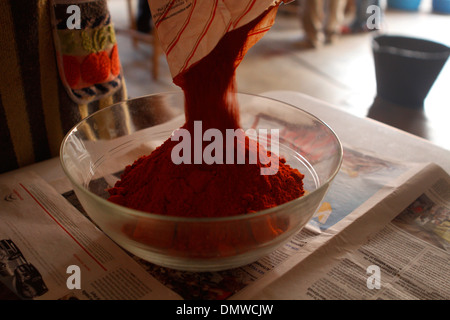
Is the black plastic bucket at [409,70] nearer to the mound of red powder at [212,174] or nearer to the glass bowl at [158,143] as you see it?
the glass bowl at [158,143]

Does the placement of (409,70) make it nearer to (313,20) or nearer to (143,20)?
(313,20)

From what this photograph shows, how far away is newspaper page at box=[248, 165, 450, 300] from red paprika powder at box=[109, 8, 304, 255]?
0.29 feet

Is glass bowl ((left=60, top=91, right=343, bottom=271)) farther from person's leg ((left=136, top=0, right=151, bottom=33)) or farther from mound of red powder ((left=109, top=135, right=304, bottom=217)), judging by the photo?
person's leg ((left=136, top=0, right=151, bottom=33))

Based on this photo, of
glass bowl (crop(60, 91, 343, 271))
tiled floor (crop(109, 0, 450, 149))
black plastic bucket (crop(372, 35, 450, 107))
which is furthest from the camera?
tiled floor (crop(109, 0, 450, 149))

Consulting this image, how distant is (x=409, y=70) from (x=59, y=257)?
1083 mm

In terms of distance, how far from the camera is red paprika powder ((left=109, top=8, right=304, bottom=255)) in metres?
0.48

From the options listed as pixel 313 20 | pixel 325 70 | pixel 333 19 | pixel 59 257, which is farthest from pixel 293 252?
pixel 333 19

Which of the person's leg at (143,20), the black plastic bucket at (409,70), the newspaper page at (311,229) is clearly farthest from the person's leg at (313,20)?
the newspaper page at (311,229)

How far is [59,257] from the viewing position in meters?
0.52

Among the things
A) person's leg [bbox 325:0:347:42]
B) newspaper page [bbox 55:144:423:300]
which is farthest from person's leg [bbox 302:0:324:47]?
newspaper page [bbox 55:144:423:300]

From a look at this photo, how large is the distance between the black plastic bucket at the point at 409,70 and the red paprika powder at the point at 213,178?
0.81 meters

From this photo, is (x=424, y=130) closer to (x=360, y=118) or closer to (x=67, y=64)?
(x=360, y=118)

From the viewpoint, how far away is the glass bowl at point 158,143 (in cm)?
44
